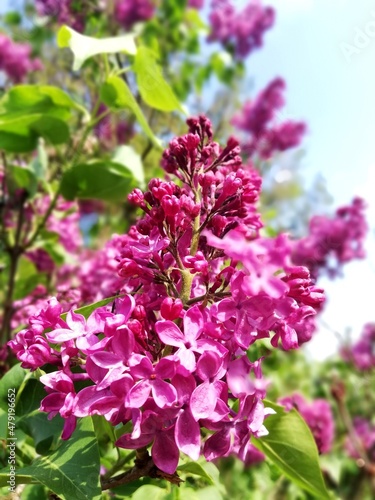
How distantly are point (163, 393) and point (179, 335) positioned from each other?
77 millimetres

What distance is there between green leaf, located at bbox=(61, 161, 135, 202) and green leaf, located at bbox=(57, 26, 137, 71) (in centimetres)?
34

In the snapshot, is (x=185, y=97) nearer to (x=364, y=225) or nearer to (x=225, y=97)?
(x=225, y=97)

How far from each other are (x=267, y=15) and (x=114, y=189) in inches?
122

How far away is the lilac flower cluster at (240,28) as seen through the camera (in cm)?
400

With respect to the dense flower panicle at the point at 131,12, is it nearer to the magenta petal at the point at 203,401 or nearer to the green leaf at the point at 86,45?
the green leaf at the point at 86,45

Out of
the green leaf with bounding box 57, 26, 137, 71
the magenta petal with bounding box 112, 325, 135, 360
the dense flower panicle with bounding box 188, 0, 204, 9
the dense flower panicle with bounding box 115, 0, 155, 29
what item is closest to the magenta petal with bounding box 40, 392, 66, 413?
the magenta petal with bounding box 112, 325, 135, 360

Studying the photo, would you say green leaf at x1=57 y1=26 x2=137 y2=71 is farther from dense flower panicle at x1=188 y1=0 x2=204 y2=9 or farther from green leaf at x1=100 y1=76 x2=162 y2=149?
dense flower panicle at x1=188 y1=0 x2=204 y2=9

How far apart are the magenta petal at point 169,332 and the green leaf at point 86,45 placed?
28.5 inches

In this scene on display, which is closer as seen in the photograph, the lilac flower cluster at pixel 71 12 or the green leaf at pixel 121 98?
the green leaf at pixel 121 98

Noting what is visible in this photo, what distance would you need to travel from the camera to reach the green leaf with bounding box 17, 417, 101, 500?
2.19ft

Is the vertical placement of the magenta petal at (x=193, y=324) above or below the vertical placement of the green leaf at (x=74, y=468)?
above

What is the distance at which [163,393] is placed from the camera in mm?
640

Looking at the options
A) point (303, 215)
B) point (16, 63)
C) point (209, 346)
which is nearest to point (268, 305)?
point (209, 346)

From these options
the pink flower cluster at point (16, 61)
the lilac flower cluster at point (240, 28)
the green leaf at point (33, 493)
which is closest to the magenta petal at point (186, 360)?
the green leaf at point (33, 493)
